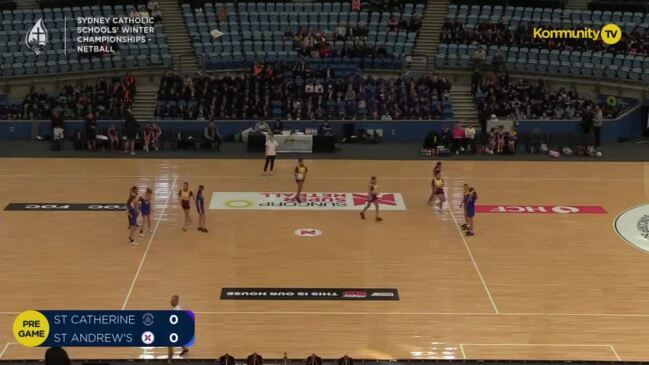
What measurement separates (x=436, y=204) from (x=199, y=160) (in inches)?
397

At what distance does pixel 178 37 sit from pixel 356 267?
25.2m

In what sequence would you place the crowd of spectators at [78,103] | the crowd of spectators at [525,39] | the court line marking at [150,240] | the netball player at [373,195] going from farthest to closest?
the crowd of spectators at [525,39], the crowd of spectators at [78,103], the netball player at [373,195], the court line marking at [150,240]

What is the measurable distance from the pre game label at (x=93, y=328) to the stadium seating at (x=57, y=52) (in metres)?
31.4

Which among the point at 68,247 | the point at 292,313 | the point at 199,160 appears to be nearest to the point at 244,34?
the point at 199,160

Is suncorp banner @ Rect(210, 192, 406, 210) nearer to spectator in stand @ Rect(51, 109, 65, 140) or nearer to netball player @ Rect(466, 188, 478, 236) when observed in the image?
netball player @ Rect(466, 188, 478, 236)

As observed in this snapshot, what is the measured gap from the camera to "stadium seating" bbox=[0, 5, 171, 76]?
1671 inches

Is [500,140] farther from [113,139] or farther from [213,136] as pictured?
[113,139]

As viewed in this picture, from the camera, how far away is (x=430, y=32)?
4584 centimetres

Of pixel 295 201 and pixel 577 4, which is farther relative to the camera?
pixel 577 4

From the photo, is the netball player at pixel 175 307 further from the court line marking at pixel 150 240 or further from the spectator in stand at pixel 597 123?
the spectator in stand at pixel 597 123

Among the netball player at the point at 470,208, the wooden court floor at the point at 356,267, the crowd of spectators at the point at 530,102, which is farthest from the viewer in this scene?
the crowd of spectators at the point at 530,102

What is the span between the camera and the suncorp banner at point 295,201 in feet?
93.8


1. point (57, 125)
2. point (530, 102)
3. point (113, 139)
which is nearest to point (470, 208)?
point (530, 102)

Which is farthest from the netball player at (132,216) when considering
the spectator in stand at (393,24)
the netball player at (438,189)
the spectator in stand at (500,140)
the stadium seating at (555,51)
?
the spectator in stand at (393,24)
